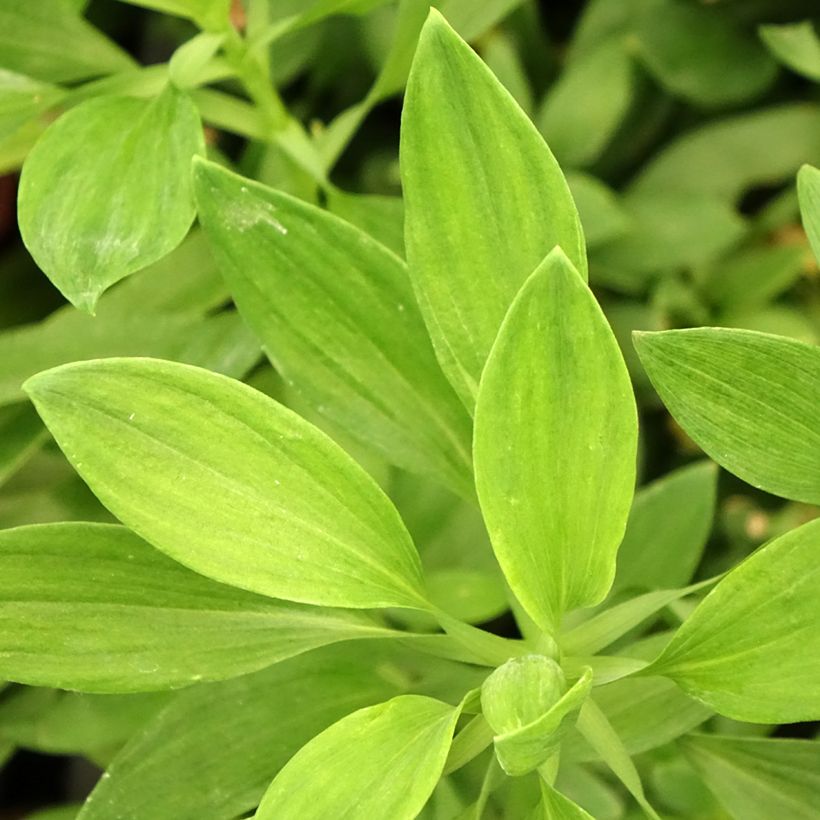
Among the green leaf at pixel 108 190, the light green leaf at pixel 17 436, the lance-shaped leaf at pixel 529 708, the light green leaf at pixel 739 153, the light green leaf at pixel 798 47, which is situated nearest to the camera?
the lance-shaped leaf at pixel 529 708

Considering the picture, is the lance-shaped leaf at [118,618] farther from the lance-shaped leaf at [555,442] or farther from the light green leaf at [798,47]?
the light green leaf at [798,47]

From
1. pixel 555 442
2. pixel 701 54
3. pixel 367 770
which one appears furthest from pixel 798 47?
pixel 367 770

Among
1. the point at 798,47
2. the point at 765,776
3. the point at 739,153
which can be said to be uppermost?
the point at 798,47

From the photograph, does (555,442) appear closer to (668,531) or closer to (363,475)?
(363,475)

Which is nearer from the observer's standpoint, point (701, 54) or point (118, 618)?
point (118, 618)

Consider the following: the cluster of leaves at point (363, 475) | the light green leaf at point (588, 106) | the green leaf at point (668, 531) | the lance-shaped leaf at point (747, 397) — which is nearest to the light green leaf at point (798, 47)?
the cluster of leaves at point (363, 475)
